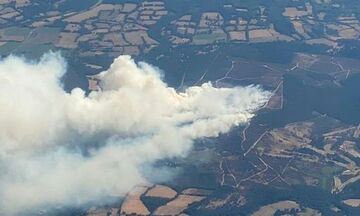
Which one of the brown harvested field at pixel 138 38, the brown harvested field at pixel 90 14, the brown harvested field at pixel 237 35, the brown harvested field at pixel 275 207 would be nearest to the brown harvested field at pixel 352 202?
the brown harvested field at pixel 275 207

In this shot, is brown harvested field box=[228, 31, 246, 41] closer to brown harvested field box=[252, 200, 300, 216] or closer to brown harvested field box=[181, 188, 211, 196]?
brown harvested field box=[181, 188, 211, 196]

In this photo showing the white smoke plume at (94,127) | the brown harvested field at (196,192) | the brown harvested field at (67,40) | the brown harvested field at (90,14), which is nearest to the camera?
the white smoke plume at (94,127)

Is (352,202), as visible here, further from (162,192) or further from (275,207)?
(162,192)

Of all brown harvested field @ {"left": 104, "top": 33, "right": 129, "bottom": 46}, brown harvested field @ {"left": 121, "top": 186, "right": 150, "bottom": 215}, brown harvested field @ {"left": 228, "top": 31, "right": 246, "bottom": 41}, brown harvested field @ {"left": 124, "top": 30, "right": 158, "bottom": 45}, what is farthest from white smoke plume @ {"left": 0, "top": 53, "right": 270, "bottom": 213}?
brown harvested field @ {"left": 228, "top": 31, "right": 246, "bottom": 41}

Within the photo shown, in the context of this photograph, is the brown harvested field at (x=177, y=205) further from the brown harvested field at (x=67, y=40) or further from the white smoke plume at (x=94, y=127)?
the brown harvested field at (x=67, y=40)

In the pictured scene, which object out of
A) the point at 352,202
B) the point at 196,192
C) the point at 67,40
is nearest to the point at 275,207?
the point at 352,202
